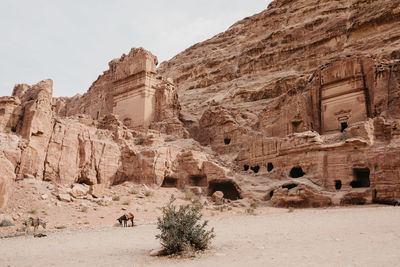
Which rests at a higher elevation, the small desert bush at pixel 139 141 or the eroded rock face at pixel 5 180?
the small desert bush at pixel 139 141

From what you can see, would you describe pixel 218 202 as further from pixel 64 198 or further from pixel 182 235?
pixel 182 235

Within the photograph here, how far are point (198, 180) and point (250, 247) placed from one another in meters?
15.5

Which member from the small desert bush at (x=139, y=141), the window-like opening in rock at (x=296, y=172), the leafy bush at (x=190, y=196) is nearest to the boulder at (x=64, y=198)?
the leafy bush at (x=190, y=196)

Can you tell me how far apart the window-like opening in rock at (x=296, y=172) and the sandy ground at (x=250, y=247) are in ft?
30.5

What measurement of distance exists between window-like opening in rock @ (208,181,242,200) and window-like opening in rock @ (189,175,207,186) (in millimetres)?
555

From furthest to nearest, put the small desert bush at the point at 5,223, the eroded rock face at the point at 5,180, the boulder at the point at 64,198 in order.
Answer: the boulder at the point at 64,198, the eroded rock face at the point at 5,180, the small desert bush at the point at 5,223

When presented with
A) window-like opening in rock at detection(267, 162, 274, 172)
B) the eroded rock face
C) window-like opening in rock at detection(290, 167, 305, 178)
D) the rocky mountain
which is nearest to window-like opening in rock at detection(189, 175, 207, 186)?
the rocky mountain

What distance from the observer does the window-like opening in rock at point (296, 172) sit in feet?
67.8

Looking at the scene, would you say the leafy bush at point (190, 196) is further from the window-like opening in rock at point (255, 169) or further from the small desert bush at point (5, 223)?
the small desert bush at point (5, 223)

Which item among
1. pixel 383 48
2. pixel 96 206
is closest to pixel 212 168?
pixel 96 206

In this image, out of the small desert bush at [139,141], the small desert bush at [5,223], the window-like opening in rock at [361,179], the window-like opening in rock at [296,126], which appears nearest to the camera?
the small desert bush at [5,223]

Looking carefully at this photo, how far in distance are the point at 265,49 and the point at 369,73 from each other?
90.6 ft

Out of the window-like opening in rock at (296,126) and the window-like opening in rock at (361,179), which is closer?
the window-like opening in rock at (361,179)

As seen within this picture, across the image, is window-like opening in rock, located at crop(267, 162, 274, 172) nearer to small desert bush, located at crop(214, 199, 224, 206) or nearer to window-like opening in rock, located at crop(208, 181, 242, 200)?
window-like opening in rock, located at crop(208, 181, 242, 200)
